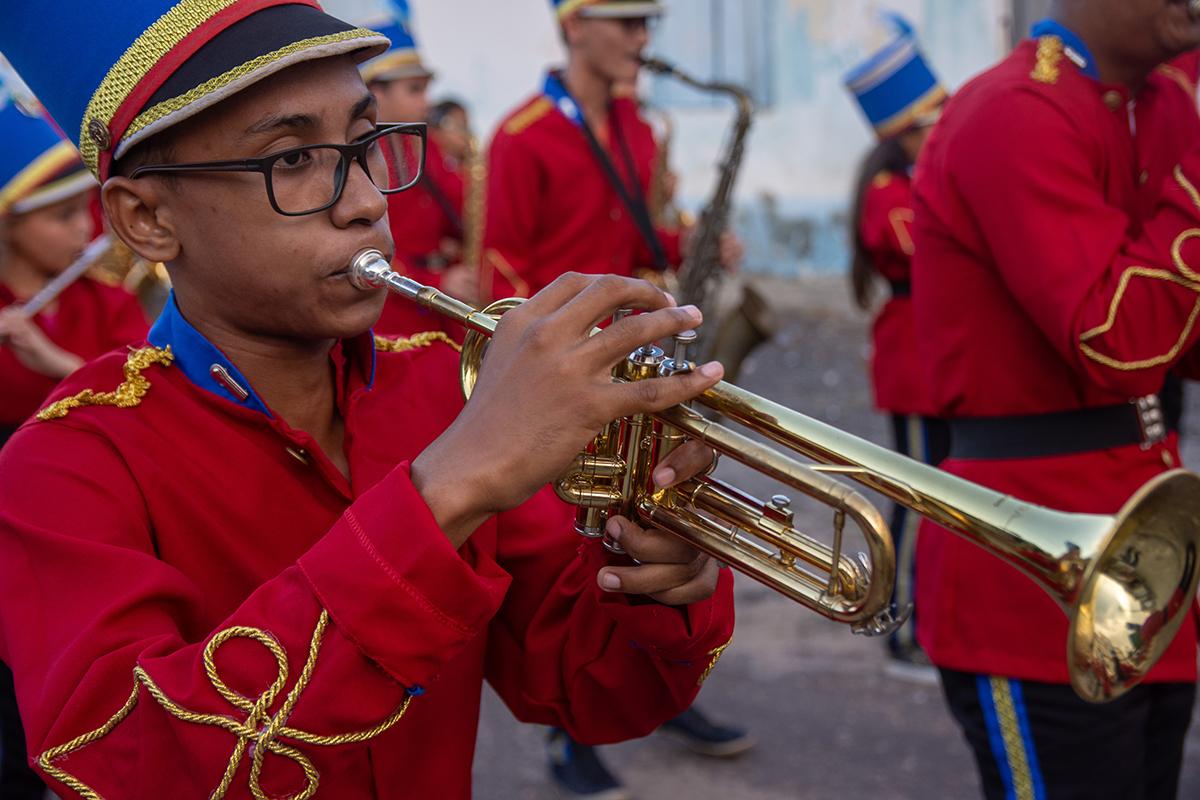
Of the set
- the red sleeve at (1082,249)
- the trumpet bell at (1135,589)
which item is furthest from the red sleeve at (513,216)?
the trumpet bell at (1135,589)

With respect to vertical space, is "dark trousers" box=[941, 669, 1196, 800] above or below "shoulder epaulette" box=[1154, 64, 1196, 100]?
below

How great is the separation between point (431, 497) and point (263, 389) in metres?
0.53

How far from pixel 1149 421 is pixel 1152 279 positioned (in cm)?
41

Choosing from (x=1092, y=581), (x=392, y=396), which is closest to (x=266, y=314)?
(x=392, y=396)

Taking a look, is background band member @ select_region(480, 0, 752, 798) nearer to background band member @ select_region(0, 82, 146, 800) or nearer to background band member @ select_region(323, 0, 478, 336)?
background band member @ select_region(323, 0, 478, 336)

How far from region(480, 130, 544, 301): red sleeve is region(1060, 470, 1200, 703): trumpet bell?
142 inches

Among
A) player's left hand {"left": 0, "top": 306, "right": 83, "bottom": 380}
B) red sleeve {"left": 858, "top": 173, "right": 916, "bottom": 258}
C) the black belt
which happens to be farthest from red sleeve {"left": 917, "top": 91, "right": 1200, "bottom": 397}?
player's left hand {"left": 0, "top": 306, "right": 83, "bottom": 380}

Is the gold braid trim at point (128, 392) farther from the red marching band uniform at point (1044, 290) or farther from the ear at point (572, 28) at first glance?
the ear at point (572, 28)

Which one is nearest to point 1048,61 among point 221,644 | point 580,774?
point 221,644

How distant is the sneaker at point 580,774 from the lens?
162 inches

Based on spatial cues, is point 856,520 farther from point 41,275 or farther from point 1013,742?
point 41,275

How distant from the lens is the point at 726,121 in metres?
11.1

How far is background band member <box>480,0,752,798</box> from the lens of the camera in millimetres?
5160

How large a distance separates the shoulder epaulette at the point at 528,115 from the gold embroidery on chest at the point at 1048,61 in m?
2.91
